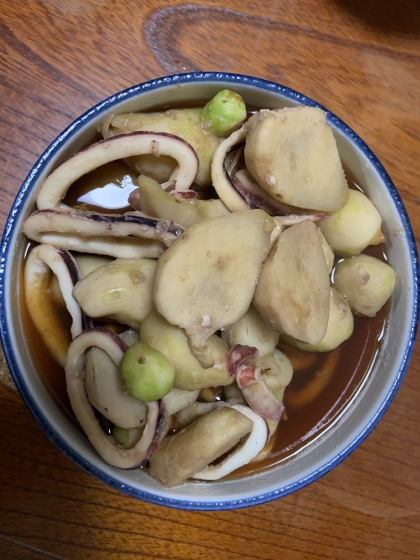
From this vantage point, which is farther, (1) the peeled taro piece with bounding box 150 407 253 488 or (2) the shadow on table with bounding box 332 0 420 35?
(2) the shadow on table with bounding box 332 0 420 35

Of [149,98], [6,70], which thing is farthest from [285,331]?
[6,70]

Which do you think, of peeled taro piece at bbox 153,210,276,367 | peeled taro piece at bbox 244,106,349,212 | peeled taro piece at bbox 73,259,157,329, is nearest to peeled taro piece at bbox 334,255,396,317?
peeled taro piece at bbox 244,106,349,212

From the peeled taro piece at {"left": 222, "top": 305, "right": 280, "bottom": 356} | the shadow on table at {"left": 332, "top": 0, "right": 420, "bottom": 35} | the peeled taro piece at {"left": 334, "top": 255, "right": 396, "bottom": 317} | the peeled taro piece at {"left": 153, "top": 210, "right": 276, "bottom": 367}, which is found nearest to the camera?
the peeled taro piece at {"left": 153, "top": 210, "right": 276, "bottom": 367}

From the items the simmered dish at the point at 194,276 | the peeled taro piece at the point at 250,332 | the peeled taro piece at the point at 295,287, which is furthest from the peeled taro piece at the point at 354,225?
the peeled taro piece at the point at 250,332

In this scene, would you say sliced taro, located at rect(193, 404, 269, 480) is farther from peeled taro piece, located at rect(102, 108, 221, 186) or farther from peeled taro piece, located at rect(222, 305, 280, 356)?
peeled taro piece, located at rect(102, 108, 221, 186)

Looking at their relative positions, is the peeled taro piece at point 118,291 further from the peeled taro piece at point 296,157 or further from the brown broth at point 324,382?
the brown broth at point 324,382

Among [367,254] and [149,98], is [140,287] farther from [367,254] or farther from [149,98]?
[367,254]

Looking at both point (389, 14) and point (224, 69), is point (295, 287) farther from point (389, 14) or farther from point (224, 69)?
point (389, 14)
